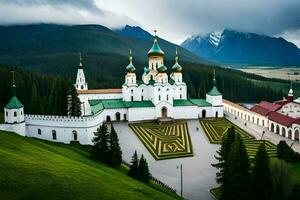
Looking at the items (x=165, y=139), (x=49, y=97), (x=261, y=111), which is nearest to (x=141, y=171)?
(x=165, y=139)

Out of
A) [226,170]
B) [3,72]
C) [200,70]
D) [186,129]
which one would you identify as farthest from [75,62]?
[226,170]

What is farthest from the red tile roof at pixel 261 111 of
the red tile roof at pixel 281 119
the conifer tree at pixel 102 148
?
the conifer tree at pixel 102 148

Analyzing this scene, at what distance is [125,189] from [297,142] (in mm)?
35716

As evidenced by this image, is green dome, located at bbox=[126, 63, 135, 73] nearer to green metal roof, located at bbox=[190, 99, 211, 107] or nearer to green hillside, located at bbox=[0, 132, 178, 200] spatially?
green metal roof, located at bbox=[190, 99, 211, 107]

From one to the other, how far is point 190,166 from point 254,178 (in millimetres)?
11907

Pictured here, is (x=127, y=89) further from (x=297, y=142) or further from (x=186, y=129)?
(x=297, y=142)

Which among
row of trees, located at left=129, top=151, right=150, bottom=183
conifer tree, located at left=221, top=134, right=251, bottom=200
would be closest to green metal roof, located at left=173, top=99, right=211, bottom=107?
row of trees, located at left=129, top=151, right=150, bottom=183

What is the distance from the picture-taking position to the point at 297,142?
54031 millimetres

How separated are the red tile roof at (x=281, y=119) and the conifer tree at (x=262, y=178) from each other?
27.1 meters

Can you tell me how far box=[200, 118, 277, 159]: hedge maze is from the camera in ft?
160

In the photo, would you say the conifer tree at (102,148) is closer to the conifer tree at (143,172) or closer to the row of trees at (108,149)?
the row of trees at (108,149)

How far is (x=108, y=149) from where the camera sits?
4088cm

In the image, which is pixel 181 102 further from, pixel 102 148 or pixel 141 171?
pixel 141 171

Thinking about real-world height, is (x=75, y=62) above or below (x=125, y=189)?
above
